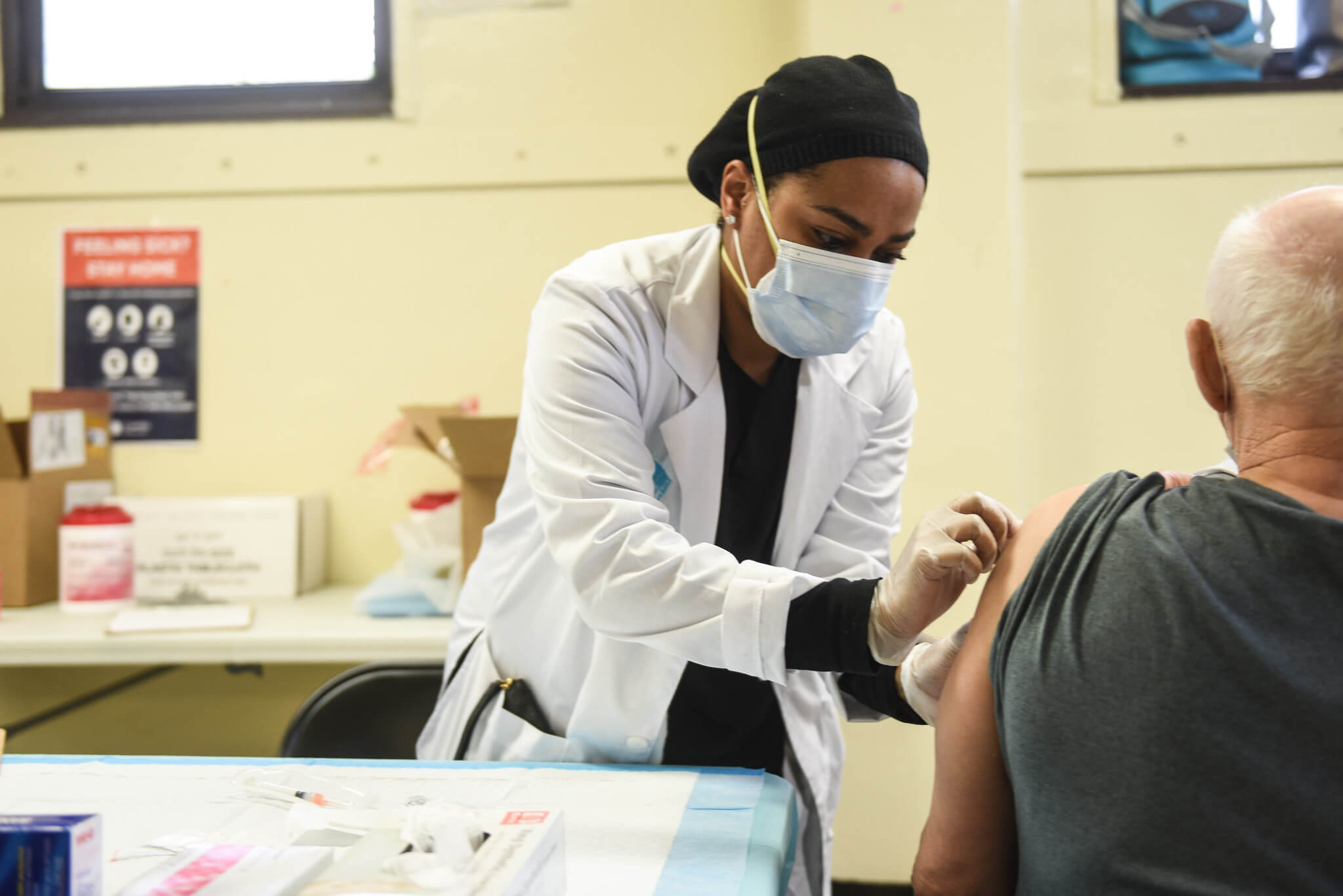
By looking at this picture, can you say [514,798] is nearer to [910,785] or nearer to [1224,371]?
[1224,371]

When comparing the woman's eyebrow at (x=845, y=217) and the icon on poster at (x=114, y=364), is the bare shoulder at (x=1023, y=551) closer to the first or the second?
the woman's eyebrow at (x=845, y=217)

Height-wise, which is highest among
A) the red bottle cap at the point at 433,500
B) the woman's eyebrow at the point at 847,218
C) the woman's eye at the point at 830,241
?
the woman's eyebrow at the point at 847,218

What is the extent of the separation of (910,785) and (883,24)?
160 cm

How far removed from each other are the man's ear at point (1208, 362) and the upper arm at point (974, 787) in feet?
0.41

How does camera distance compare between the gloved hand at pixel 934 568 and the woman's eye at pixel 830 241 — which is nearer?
the gloved hand at pixel 934 568

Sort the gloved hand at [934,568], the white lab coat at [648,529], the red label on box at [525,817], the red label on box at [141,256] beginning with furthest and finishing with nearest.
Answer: the red label on box at [141,256] → the white lab coat at [648,529] → the gloved hand at [934,568] → the red label on box at [525,817]

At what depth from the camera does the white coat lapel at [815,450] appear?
1.21 metres

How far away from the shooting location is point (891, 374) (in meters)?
1.33

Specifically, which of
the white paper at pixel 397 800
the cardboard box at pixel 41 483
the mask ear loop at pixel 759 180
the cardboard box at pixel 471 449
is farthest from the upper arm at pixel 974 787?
the cardboard box at pixel 41 483

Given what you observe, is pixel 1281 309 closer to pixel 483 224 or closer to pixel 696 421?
pixel 696 421

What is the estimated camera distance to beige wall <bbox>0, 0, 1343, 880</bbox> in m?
2.20

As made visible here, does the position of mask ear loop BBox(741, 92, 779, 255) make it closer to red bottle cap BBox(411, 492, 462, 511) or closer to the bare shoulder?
the bare shoulder

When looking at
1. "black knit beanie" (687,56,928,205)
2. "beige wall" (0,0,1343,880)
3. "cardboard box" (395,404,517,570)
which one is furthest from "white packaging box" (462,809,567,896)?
"beige wall" (0,0,1343,880)

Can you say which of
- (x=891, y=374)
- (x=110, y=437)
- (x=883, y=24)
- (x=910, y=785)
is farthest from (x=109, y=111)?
(x=910, y=785)
